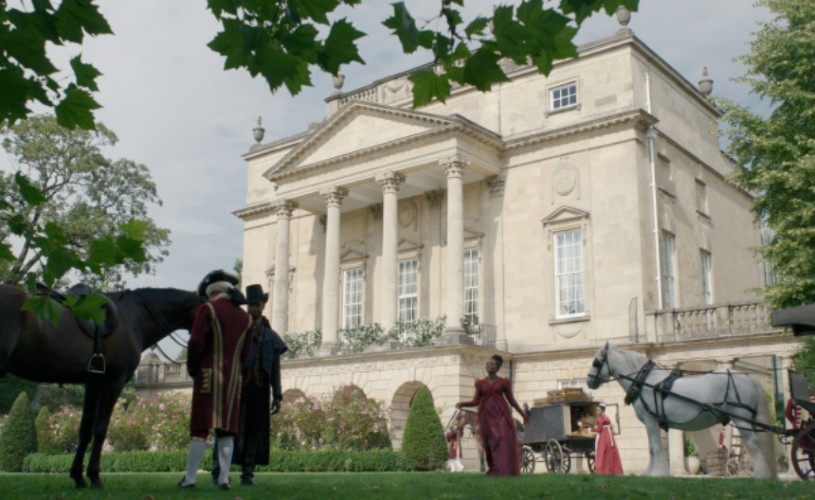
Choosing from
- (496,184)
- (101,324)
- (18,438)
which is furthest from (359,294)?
(101,324)

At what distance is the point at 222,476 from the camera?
806 cm

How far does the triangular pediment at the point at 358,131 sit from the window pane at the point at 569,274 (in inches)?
222

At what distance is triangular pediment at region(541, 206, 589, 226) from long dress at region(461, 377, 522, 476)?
1760 cm

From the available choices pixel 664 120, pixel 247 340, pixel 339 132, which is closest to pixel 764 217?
pixel 664 120

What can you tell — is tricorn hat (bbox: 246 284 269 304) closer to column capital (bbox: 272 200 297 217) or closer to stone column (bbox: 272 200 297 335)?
stone column (bbox: 272 200 297 335)

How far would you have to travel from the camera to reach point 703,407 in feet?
41.1

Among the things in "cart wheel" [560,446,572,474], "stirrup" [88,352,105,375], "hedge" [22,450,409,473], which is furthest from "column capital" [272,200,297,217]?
"stirrup" [88,352,105,375]

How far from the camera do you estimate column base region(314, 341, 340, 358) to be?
30469 mm

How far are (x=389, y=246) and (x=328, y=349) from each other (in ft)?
14.1

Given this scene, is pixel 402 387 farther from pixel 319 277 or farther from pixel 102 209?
pixel 102 209

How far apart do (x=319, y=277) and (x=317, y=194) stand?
3908 millimetres

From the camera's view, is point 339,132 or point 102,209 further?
point 102,209

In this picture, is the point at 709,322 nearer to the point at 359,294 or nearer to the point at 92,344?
the point at 359,294

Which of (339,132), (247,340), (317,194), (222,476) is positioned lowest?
(222,476)
